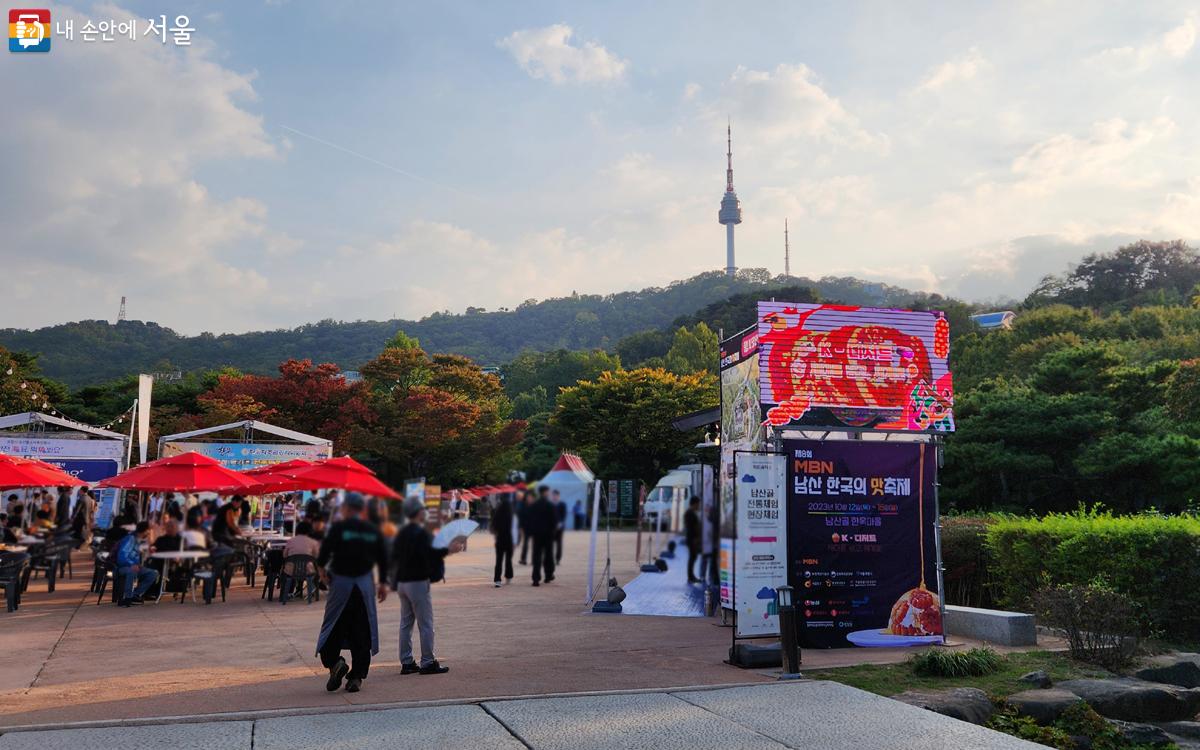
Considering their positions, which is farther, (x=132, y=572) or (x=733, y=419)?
(x=132, y=572)

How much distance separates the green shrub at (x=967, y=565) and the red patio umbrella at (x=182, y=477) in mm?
12512

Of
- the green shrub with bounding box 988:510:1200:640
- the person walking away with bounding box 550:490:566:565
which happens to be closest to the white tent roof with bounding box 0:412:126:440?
the green shrub with bounding box 988:510:1200:640

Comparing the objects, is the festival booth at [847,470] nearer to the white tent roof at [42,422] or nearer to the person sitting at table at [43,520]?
the person sitting at table at [43,520]

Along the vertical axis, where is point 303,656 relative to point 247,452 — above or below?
below

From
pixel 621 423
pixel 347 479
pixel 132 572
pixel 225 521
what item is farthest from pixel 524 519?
pixel 132 572

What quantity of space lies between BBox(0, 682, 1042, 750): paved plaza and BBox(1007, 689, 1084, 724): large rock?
4.06 ft

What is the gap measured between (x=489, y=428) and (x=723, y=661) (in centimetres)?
687

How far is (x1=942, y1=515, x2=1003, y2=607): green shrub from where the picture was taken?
15.4 meters

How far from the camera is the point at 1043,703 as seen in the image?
338 inches

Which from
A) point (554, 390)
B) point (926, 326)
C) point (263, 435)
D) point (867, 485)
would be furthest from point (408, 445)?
point (263, 435)

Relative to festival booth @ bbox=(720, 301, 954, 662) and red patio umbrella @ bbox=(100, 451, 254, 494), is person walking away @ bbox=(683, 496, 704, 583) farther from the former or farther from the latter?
red patio umbrella @ bbox=(100, 451, 254, 494)

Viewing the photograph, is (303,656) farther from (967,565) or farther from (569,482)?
(967,565)

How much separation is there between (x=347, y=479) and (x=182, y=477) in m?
12.8

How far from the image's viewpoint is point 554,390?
634 centimetres
